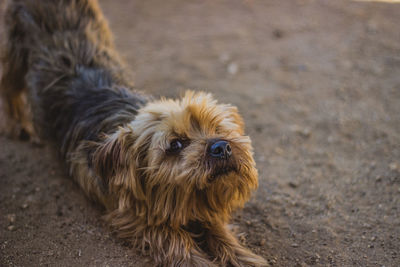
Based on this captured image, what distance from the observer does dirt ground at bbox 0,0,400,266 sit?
3328 millimetres

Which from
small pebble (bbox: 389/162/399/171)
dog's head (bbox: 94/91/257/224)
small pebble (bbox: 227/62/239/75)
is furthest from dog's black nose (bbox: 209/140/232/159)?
Result: small pebble (bbox: 227/62/239/75)

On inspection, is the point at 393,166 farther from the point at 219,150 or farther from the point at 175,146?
the point at 175,146

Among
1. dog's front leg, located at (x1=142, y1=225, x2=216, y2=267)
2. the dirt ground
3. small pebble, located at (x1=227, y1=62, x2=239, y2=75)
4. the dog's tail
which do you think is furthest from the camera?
small pebble, located at (x1=227, y1=62, x2=239, y2=75)

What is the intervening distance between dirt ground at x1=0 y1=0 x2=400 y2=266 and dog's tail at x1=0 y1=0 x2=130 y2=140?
898 mm

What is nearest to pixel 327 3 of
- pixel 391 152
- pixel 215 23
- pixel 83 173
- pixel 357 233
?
pixel 215 23

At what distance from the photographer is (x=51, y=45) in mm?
4309

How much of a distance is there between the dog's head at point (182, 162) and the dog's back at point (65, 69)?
0.55 m

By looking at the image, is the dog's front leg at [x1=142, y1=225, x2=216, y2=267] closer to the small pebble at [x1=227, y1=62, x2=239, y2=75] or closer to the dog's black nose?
the dog's black nose

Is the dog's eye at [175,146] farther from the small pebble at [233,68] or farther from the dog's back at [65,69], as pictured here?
the small pebble at [233,68]

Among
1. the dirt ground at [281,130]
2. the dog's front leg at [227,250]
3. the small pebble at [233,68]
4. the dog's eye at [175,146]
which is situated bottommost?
the small pebble at [233,68]

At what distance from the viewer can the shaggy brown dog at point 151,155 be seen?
9.50 feet

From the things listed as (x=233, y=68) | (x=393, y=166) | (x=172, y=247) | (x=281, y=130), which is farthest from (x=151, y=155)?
(x=233, y=68)

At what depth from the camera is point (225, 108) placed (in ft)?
10.7

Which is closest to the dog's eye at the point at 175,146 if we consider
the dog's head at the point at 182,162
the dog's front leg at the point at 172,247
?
the dog's head at the point at 182,162
